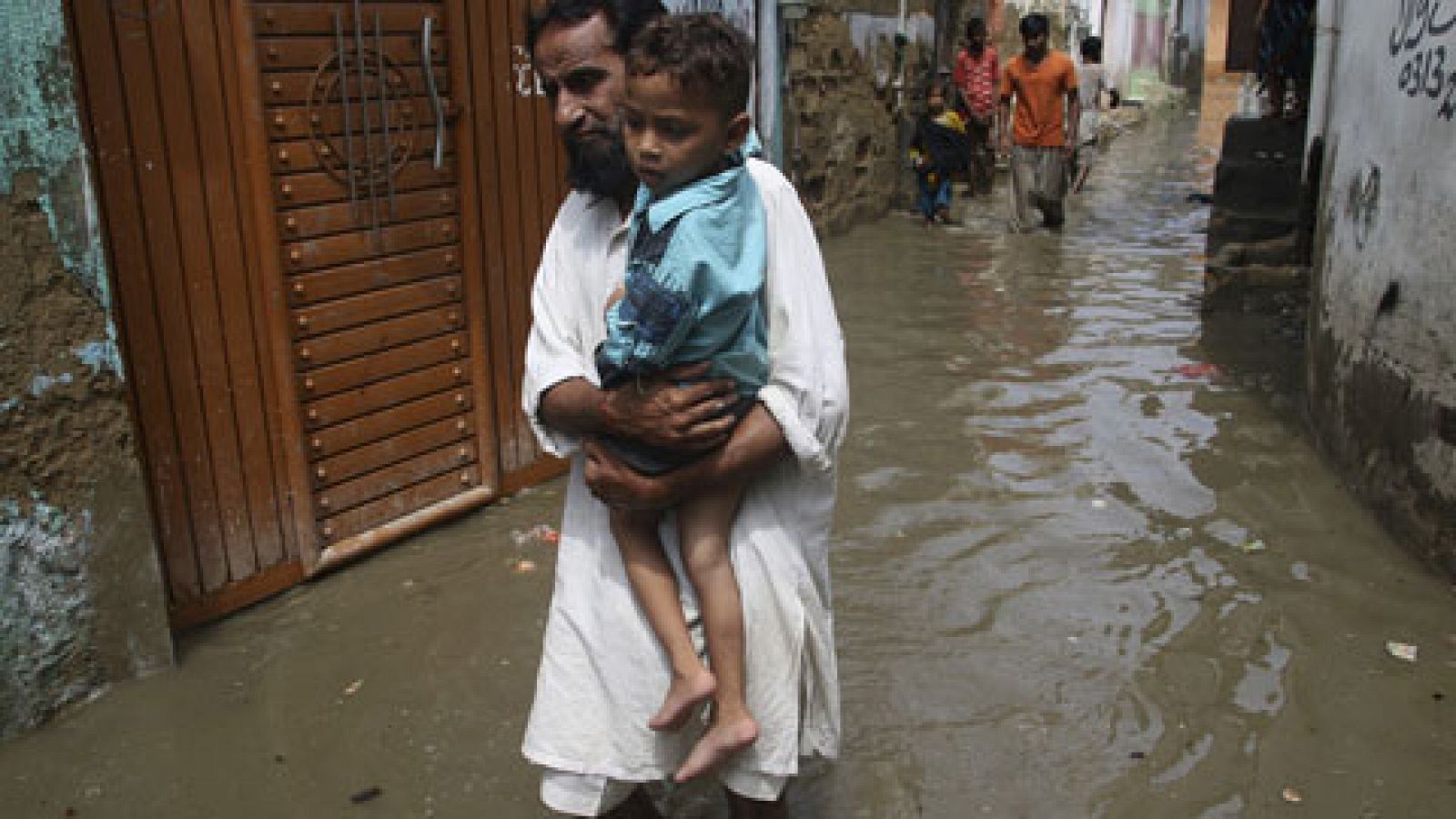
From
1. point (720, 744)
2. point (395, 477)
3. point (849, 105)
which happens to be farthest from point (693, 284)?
point (849, 105)

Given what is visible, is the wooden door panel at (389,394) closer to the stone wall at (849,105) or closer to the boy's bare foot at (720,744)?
the boy's bare foot at (720,744)

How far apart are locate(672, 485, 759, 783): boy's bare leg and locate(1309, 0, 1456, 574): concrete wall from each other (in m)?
2.69

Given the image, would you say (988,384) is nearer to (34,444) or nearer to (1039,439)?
(1039,439)

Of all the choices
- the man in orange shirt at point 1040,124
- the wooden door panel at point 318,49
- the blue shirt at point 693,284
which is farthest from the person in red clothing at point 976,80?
the blue shirt at point 693,284

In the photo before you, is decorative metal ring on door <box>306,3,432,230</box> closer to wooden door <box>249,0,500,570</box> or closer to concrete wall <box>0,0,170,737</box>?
wooden door <box>249,0,500,570</box>

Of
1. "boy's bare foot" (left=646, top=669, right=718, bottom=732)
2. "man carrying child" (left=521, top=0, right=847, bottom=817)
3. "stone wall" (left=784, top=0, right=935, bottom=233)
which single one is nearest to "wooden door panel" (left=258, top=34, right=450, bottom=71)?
"man carrying child" (left=521, top=0, right=847, bottom=817)

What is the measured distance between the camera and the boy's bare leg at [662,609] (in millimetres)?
1884

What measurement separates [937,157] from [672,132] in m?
8.87

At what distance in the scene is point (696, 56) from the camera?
168cm

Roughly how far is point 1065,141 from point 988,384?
4765 millimetres

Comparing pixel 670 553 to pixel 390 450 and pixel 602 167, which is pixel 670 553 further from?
pixel 390 450

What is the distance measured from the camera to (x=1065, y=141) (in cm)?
998

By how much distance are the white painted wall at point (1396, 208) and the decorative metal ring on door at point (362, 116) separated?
316 centimetres

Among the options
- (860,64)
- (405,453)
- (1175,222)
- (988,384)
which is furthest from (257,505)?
(1175,222)
